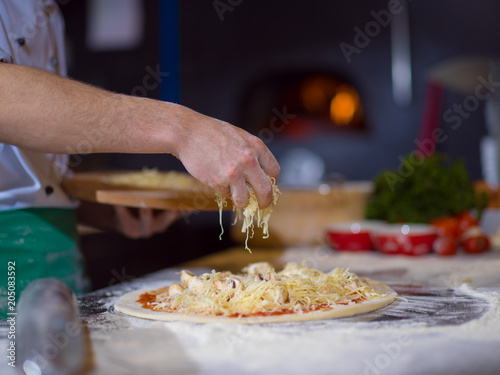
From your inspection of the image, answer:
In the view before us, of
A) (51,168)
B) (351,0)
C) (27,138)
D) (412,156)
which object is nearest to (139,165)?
(351,0)

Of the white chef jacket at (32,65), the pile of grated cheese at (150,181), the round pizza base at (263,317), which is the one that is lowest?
the round pizza base at (263,317)

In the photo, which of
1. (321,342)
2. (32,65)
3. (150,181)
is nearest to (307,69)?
(150,181)

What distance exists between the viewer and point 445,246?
2355 millimetres

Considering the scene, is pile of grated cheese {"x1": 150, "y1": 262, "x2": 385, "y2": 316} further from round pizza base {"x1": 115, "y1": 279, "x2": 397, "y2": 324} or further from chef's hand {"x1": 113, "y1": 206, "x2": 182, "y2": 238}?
chef's hand {"x1": 113, "y1": 206, "x2": 182, "y2": 238}

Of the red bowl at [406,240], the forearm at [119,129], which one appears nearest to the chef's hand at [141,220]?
the forearm at [119,129]

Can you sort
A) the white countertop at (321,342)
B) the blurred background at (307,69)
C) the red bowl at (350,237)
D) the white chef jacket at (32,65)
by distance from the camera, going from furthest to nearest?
the blurred background at (307,69)
the red bowl at (350,237)
the white chef jacket at (32,65)
the white countertop at (321,342)

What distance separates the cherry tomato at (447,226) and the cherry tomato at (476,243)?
0.07m

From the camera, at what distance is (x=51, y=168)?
5.95 ft

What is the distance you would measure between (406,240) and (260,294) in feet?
4.00

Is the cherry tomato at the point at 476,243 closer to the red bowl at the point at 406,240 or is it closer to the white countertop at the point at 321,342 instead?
the red bowl at the point at 406,240

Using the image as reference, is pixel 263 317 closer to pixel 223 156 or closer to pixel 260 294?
pixel 260 294

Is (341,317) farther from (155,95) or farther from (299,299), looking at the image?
(155,95)

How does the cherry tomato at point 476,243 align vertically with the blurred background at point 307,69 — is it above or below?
below

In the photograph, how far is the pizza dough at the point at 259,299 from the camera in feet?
4.21
